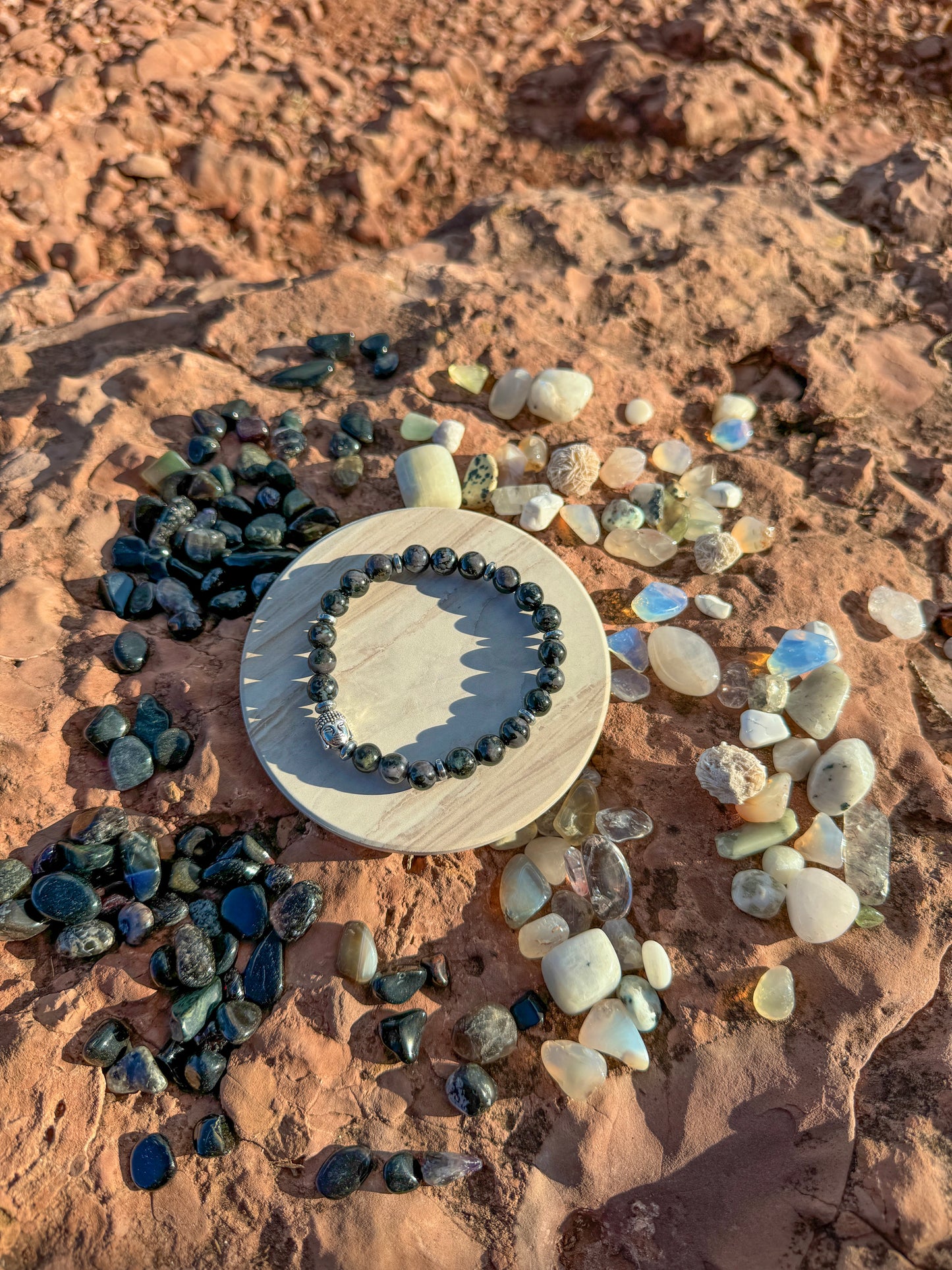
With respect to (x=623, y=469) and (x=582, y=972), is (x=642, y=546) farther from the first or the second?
(x=582, y=972)

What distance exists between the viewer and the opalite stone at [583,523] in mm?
2752

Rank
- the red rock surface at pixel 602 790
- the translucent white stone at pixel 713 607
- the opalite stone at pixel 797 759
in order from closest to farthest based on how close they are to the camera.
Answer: the red rock surface at pixel 602 790, the opalite stone at pixel 797 759, the translucent white stone at pixel 713 607

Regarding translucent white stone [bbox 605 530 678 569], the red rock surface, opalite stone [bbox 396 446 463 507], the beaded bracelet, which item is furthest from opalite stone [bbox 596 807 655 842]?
opalite stone [bbox 396 446 463 507]

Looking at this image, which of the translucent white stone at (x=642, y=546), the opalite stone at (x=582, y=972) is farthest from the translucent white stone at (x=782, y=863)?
the translucent white stone at (x=642, y=546)

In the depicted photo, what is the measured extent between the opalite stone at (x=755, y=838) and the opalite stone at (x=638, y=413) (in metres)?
1.53

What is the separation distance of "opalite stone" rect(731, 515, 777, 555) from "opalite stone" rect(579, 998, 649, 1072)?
1.49m

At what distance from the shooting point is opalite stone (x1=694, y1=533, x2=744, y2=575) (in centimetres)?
264

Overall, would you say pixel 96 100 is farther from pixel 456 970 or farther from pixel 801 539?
pixel 456 970

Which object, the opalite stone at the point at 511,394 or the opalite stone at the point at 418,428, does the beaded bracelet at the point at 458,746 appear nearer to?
the opalite stone at the point at 418,428

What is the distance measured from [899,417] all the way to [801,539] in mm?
774

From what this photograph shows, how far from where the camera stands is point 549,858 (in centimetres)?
221

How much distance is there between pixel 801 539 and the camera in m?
2.76

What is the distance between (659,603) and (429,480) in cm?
86

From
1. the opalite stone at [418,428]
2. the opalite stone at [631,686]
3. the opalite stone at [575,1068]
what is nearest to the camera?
the opalite stone at [575,1068]
